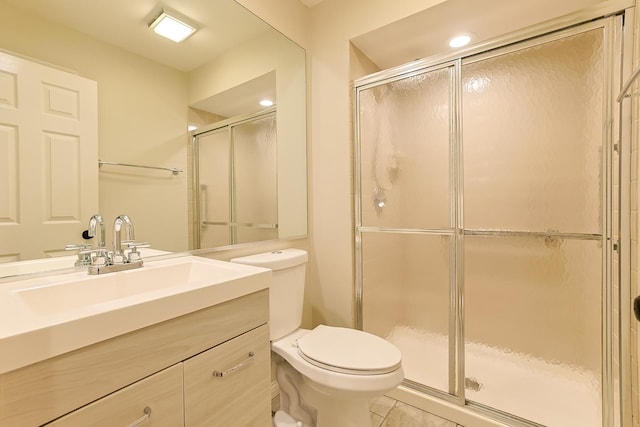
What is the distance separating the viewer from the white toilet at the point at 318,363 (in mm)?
1104

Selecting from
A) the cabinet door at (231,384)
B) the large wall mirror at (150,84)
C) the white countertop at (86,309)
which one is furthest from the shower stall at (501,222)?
the white countertop at (86,309)

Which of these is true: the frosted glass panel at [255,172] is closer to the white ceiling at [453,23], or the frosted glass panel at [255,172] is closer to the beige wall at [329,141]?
the beige wall at [329,141]

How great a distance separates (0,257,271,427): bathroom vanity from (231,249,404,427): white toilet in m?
0.27

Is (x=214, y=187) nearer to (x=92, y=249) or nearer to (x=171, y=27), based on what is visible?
(x=92, y=249)

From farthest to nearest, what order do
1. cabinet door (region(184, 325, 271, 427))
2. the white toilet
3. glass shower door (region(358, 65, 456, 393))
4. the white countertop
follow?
glass shower door (region(358, 65, 456, 393)) < the white toilet < cabinet door (region(184, 325, 271, 427)) < the white countertop

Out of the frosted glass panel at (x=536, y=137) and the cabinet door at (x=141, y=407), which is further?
the frosted glass panel at (x=536, y=137)

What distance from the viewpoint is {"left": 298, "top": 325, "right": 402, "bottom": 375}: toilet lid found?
44.0 inches

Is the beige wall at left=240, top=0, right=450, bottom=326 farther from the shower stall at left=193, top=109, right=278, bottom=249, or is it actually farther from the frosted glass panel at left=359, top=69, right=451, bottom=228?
the shower stall at left=193, top=109, right=278, bottom=249

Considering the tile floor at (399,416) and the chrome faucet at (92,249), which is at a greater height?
the chrome faucet at (92,249)

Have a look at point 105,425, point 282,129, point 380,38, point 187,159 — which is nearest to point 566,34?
point 380,38

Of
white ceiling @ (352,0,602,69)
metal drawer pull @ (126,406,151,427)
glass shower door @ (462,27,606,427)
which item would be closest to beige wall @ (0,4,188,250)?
metal drawer pull @ (126,406,151,427)

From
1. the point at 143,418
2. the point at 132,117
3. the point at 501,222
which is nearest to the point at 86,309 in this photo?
the point at 143,418

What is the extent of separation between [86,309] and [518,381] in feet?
6.30

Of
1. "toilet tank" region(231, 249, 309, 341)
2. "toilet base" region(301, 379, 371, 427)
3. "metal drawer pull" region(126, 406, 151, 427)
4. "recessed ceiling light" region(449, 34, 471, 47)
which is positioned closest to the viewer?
"metal drawer pull" region(126, 406, 151, 427)
